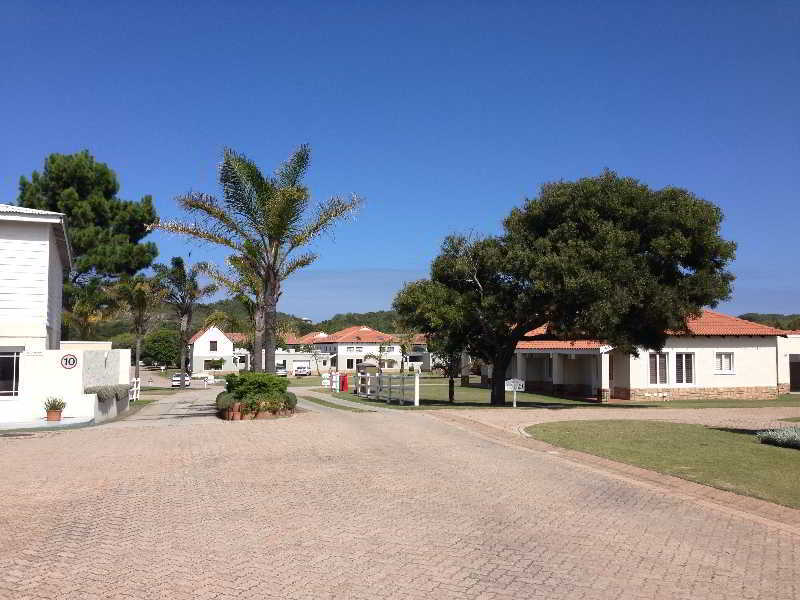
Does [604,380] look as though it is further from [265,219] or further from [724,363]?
[265,219]

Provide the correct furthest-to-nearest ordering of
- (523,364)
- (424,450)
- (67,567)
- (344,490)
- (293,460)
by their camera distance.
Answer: (523,364), (424,450), (293,460), (344,490), (67,567)

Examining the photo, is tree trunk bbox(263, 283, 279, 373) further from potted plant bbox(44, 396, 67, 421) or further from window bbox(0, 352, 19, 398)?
window bbox(0, 352, 19, 398)

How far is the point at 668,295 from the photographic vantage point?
75.1ft

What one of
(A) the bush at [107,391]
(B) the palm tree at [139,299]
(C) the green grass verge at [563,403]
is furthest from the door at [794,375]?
(A) the bush at [107,391]

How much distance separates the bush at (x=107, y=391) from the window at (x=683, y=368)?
23905 mm

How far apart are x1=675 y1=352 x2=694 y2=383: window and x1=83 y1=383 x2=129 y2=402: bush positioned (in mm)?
23905

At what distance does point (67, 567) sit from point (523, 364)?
3518 centimetres

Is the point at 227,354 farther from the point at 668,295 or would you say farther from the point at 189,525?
the point at 189,525

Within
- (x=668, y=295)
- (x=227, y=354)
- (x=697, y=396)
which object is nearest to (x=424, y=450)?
(x=668, y=295)

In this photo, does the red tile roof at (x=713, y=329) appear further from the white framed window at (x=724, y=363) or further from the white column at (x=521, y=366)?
the white column at (x=521, y=366)

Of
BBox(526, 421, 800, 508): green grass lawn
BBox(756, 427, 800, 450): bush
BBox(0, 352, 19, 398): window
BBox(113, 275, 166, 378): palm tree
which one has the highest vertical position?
BBox(113, 275, 166, 378): palm tree

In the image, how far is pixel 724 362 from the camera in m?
34.0

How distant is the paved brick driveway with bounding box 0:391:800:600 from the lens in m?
6.00

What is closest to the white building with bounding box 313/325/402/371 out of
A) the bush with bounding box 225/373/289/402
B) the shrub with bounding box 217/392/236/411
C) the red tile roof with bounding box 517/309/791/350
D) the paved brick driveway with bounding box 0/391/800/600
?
the red tile roof with bounding box 517/309/791/350
